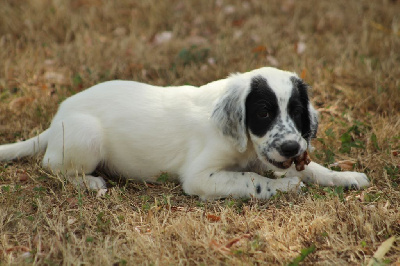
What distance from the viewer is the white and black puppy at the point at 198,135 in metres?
3.77

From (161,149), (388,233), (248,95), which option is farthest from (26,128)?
(388,233)

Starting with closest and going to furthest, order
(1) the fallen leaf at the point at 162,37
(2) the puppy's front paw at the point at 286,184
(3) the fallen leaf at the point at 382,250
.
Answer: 1. (3) the fallen leaf at the point at 382,250
2. (2) the puppy's front paw at the point at 286,184
3. (1) the fallen leaf at the point at 162,37

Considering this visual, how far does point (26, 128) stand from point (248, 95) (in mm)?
2497

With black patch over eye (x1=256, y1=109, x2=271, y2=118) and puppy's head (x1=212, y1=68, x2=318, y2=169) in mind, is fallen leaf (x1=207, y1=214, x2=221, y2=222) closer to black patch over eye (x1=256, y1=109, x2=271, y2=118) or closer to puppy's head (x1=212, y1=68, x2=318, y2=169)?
puppy's head (x1=212, y1=68, x2=318, y2=169)

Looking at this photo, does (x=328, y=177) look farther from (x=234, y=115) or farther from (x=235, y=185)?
(x=234, y=115)

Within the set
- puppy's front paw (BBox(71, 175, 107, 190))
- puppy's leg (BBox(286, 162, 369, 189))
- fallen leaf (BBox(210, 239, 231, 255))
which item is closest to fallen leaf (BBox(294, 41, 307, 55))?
puppy's leg (BBox(286, 162, 369, 189))

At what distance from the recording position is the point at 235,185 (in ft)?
12.7

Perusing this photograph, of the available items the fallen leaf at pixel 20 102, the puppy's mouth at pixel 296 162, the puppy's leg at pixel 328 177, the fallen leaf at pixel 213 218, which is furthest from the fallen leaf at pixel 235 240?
the fallen leaf at pixel 20 102

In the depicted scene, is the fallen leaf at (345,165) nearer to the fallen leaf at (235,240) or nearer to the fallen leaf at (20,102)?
the fallen leaf at (235,240)

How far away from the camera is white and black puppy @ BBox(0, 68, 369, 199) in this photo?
3771 millimetres

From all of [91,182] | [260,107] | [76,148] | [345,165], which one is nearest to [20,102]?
[76,148]

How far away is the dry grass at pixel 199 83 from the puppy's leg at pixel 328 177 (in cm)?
14

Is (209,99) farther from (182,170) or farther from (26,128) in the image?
(26,128)

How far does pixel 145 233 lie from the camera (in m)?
3.38
